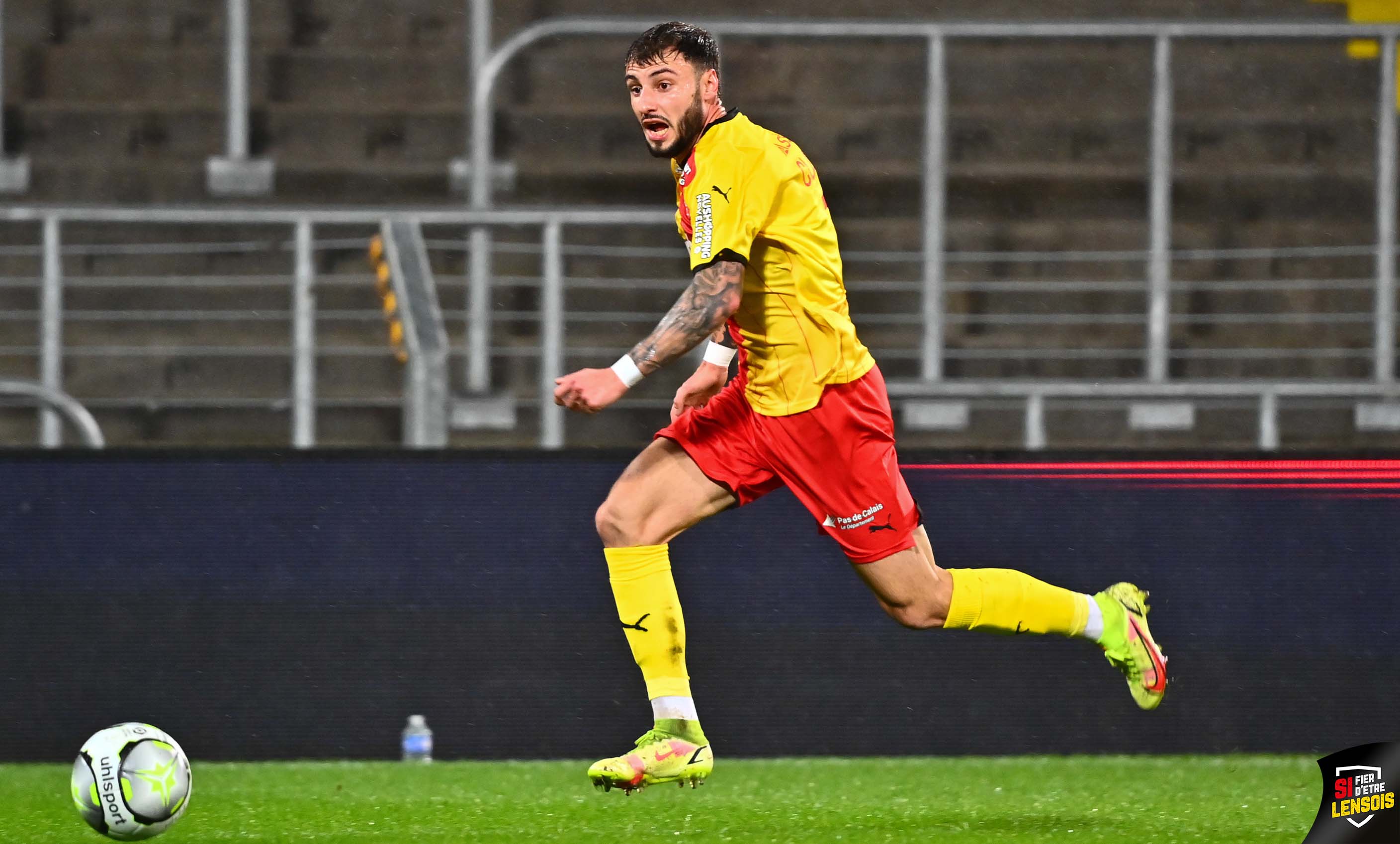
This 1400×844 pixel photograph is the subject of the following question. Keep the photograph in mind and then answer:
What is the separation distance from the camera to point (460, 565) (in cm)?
500

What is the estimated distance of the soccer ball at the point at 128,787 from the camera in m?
3.36

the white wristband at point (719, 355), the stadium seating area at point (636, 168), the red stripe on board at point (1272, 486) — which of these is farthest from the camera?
the stadium seating area at point (636, 168)

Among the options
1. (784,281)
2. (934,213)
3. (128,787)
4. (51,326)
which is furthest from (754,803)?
(51,326)

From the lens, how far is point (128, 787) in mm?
3361

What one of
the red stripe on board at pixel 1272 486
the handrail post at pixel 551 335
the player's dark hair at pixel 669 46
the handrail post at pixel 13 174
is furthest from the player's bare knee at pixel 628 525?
the handrail post at pixel 13 174

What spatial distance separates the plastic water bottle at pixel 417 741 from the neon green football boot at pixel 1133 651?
6.61 feet

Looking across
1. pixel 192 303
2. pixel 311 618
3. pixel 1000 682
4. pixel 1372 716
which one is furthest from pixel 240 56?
pixel 1372 716

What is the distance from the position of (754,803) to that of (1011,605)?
2.82 feet

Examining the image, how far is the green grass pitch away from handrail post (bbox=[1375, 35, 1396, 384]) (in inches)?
86.9

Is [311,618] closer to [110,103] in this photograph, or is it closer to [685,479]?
[685,479]

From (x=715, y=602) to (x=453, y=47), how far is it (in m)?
4.78

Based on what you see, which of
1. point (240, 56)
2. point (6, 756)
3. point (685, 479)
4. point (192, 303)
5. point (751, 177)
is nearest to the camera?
point (751, 177)

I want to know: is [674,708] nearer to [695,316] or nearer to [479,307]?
[695,316]

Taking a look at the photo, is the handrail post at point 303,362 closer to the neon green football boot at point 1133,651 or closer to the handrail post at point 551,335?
the handrail post at point 551,335
